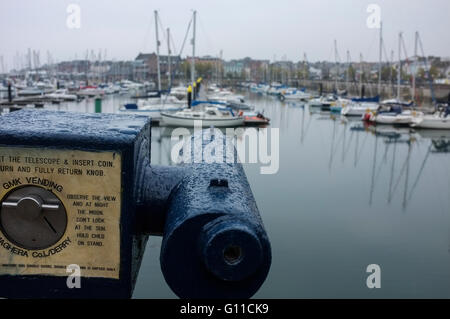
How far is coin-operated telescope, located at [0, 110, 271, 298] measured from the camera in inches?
90.2

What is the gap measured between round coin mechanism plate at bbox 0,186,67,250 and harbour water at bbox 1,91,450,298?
20.7 ft

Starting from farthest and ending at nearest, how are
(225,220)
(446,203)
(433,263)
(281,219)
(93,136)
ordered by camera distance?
(446,203) → (281,219) → (433,263) → (93,136) → (225,220)

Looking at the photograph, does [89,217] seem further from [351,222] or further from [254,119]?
[254,119]

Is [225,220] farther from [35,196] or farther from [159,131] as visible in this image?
[159,131]

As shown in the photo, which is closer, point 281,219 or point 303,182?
point 281,219

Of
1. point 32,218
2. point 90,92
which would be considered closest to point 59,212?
point 32,218

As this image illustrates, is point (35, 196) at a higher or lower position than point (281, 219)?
higher

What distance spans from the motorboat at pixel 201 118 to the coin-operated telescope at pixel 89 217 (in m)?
32.5

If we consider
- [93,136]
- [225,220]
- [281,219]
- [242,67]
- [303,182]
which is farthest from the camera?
[242,67]

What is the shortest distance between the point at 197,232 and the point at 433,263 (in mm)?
10735

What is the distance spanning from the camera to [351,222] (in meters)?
14.1

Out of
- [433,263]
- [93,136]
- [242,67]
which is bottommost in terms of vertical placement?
[433,263]
